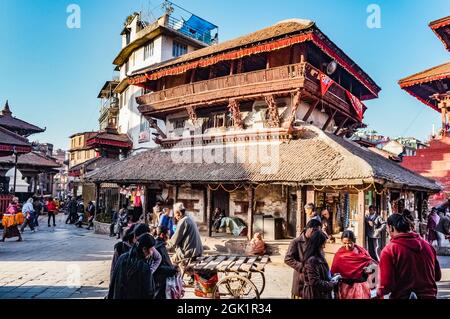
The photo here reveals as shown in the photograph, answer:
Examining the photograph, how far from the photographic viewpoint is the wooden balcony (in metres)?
12.7

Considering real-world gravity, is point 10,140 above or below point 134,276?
above

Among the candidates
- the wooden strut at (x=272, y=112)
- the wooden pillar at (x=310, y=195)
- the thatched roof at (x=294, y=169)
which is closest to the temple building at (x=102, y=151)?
the thatched roof at (x=294, y=169)

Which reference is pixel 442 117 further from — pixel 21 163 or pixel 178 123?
pixel 21 163

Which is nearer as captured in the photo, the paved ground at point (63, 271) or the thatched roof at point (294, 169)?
the paved ground at point (63, 271)

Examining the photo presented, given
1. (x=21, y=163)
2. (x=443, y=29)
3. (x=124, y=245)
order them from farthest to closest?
(x=21, y=163)
(x=443, y=29)
(x=124, y=245)

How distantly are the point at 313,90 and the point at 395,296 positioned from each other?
1090 centimetres

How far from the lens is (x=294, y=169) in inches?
441

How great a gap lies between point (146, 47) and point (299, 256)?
83.7 feet

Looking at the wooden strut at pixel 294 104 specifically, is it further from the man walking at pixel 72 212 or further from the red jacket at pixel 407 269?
the man walking at pixel 72 212

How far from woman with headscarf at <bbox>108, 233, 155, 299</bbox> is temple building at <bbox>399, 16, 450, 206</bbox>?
15.7 meters

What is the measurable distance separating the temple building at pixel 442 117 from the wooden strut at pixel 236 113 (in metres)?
8.78

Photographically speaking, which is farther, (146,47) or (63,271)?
(146,47)

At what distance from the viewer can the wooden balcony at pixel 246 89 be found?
12.7 metres

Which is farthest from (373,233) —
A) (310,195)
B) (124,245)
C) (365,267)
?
(124,245)
